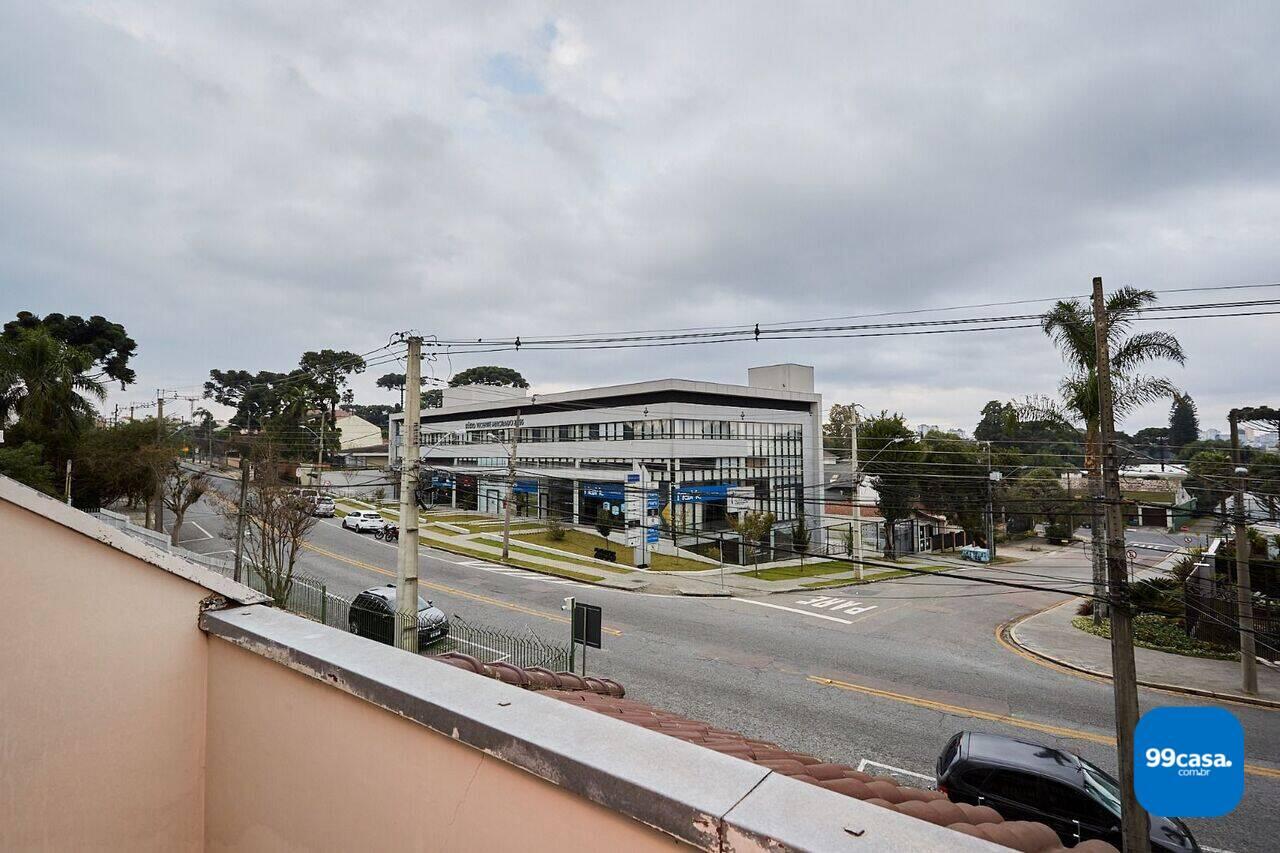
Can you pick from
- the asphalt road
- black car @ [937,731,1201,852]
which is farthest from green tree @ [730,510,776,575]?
black car @ [937,731,1201,852]

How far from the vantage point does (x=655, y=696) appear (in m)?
15.3

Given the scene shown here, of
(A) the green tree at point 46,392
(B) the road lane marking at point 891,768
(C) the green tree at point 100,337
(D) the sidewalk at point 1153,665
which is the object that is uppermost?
(C) the green tree at point 100,337

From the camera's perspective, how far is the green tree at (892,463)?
41.4 metres

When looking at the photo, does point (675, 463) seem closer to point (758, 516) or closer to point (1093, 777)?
point (758, 516)

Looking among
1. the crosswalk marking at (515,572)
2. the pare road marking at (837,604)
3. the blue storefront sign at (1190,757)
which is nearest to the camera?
the blue storefront sign at (1190,757)

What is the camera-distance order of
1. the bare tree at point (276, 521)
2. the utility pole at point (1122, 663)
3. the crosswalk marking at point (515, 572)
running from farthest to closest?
1. the crosswalk marking at point (515, 572)
2. the bare tree at point (276, 521)
3. the utility pole at point (1122, 663)

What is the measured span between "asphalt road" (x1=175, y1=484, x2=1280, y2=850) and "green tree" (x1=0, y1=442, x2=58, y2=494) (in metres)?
10.7

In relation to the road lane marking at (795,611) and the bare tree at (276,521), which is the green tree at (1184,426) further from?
the bare tree at (276,521)

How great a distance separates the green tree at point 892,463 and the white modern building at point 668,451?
4719mm

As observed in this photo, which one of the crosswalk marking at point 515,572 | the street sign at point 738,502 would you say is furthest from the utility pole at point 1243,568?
the street sign at point 738,502

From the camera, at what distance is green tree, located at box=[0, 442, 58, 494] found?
77.1 ft

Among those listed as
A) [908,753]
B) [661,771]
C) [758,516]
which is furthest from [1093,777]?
[758,516]

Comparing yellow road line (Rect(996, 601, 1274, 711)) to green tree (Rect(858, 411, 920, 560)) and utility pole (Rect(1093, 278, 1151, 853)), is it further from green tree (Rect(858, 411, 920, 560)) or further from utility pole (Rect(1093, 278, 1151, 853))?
green tree (Rect(858, 411, 920, 560))

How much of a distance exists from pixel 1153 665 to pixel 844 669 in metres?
10.9
